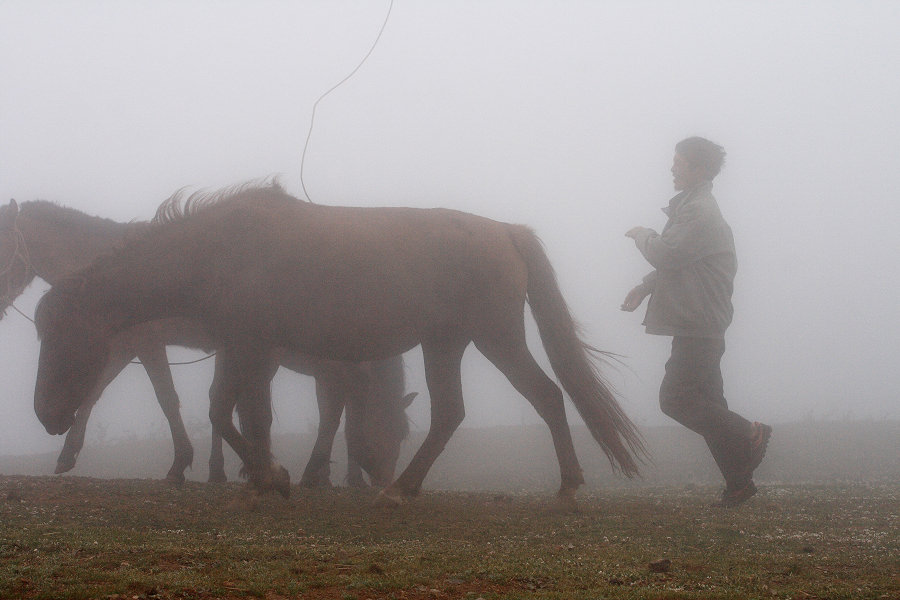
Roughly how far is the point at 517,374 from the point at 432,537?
1989mm

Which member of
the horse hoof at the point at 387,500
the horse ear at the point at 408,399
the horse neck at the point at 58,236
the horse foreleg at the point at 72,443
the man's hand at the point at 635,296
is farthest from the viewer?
the horse ear at the point at 408,399

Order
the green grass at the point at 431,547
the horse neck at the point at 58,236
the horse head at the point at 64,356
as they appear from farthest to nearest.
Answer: the horse neck at the point at 58,236 < the horse head at the point at 64,356 < the green grass at the point at 431,547

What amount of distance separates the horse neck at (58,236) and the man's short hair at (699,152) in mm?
6316

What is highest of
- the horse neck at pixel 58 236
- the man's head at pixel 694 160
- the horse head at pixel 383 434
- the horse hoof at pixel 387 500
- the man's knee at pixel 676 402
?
the man's head at pixel 694 160

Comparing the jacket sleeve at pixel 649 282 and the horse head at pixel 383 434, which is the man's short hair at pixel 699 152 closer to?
the jacket sleeve at pixel 649 282

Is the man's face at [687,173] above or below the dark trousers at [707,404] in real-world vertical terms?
above

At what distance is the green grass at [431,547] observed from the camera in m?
3.77

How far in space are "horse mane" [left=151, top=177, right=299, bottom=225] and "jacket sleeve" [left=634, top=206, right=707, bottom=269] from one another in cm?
319

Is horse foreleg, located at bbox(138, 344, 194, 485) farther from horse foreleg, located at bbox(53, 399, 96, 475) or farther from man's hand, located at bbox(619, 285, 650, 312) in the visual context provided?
man's hand, located at bbox(619, 285, 650, 312)

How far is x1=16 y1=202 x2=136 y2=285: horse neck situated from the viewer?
9977mm

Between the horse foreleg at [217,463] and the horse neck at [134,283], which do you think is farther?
the horse foreleg at [217,463]

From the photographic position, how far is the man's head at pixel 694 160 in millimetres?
7594

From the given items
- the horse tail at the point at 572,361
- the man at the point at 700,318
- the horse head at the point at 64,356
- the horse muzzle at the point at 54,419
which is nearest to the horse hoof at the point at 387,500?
the horse tail at the point at 572,361

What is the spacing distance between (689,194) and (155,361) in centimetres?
619
